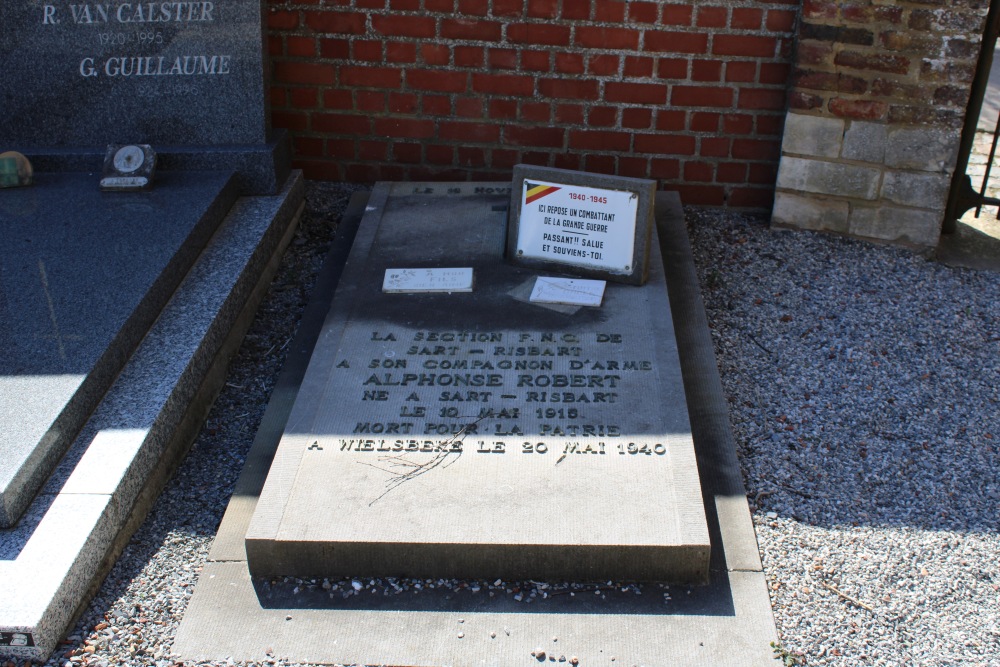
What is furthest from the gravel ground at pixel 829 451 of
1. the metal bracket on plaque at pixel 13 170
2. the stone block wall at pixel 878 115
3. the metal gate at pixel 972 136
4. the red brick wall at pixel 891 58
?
the metal bracket on plaque at pixel 13 170

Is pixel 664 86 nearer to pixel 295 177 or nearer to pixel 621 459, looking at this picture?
pixel 295 177

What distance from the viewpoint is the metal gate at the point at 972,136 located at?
14.1ft

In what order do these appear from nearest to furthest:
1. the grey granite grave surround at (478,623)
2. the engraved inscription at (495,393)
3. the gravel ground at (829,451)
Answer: the grey granite grave surround at (478,623) < the gravel ground at (829,451) < the engraved inscription at (495,393)

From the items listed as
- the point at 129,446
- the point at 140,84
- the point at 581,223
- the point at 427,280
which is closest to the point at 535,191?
the point at 581,223

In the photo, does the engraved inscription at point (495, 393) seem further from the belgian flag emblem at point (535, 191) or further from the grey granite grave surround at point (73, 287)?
the grey granite grave surround at point (73, 287)

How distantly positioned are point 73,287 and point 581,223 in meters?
1.87

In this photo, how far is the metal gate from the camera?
14.1ft

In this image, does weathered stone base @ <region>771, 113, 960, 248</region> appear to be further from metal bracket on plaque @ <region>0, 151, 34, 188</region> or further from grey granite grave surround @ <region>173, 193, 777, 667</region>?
metal bracket on plaque @ <region>0, 151, 34, 188</region>

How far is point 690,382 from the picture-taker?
343 centimetres

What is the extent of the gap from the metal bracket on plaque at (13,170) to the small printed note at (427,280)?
5.58 ft

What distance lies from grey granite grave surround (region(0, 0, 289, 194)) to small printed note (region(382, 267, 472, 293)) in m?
1.01

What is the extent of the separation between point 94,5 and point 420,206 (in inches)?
66.5

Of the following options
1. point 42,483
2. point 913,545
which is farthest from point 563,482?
point 42,483

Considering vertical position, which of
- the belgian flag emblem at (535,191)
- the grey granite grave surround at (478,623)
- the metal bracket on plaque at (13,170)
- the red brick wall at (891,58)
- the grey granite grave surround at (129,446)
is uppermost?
the red brick wall at (891,58)
